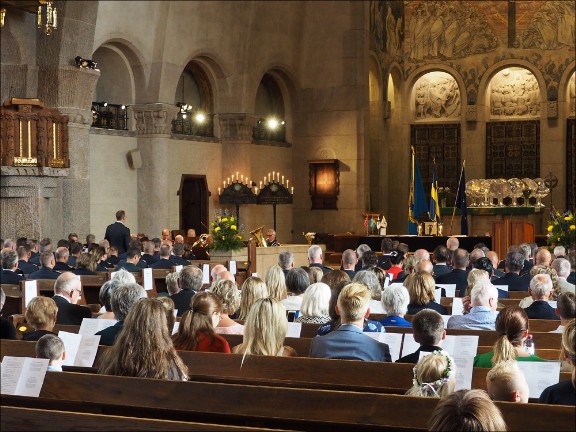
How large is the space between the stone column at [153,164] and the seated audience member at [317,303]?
50.7ft

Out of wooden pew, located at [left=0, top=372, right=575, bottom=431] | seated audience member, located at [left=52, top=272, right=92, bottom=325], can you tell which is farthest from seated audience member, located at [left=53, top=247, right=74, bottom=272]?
wooden pew, located at [left=0, top=372, right=575, bottom=431]

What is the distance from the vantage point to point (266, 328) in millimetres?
5934

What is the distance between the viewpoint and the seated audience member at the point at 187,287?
8703mm

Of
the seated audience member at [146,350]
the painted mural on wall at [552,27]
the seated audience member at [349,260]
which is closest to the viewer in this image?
the seated audience member at [146,350]

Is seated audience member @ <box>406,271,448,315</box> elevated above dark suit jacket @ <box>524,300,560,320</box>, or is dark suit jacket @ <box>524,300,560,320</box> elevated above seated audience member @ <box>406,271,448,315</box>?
seated audience member @ <box>406,271,448,315</box>

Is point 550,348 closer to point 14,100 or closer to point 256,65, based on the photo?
point 14,100

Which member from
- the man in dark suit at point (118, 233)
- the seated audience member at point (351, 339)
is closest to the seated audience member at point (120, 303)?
the seated audience member at point (351, 339)

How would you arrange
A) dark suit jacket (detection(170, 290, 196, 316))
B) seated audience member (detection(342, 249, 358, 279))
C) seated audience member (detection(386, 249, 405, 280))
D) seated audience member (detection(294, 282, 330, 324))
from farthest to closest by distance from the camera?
seated audience member (detection(386, 249, 405, 280)) < seated audience member (detection(342, 249, 358, 279)) < dark suit jacket (detection(170, 290, 196, 316)) < seated audience member (detection(294, 282, 330, 324))

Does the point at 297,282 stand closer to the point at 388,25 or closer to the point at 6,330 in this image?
the point at 6,330

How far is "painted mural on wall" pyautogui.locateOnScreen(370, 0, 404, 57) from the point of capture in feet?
93.9

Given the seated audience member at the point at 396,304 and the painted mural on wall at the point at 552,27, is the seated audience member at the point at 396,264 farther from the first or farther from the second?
the painted mural on wall at the point at 552,27

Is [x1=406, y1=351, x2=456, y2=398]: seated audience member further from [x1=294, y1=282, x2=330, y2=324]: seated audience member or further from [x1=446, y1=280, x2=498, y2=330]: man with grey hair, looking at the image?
[x1=294, y1=282, x2=330, y2=324]: seated audience member

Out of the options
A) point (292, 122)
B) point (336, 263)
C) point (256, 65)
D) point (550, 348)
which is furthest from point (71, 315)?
point (292, 122)

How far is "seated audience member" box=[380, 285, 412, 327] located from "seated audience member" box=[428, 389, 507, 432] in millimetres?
4497
